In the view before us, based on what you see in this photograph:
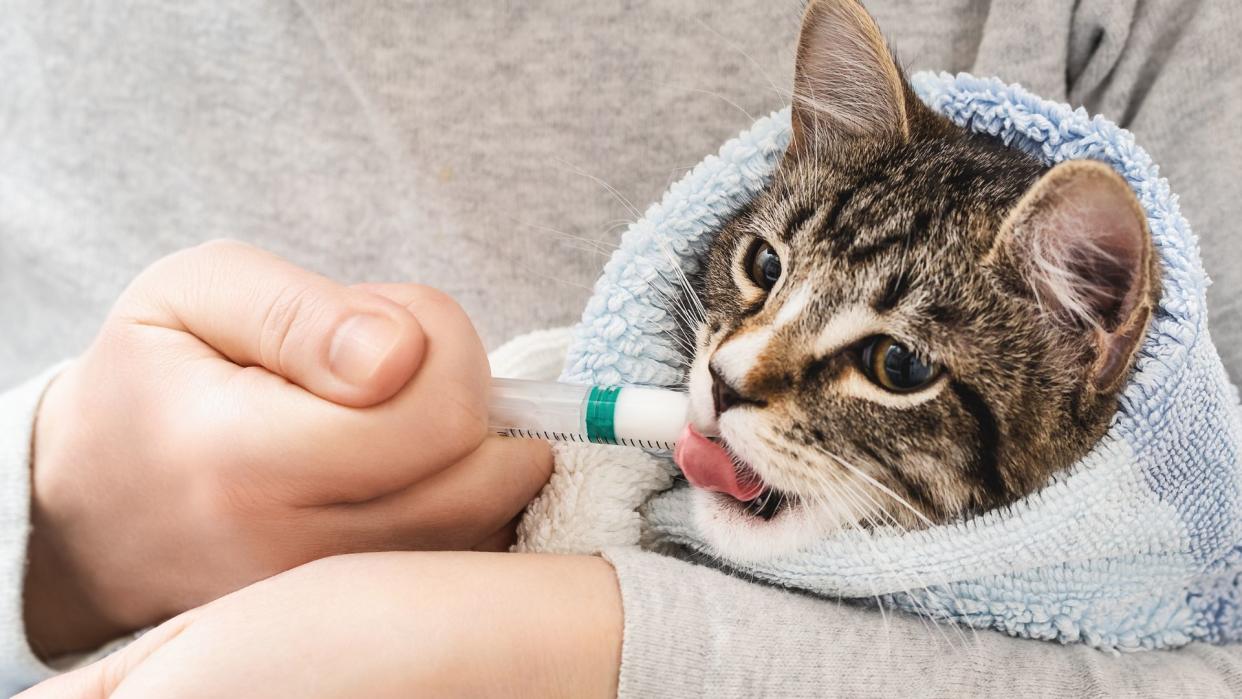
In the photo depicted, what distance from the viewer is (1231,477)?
0.70m

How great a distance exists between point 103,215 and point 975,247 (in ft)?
3.84

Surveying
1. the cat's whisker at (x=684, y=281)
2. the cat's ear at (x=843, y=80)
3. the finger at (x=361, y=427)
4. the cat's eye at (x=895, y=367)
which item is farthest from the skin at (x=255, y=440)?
the cat's ear at (x=843, y=80)

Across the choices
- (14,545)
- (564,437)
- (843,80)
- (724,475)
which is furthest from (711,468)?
(14,545)

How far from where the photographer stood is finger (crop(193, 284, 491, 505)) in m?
0.66

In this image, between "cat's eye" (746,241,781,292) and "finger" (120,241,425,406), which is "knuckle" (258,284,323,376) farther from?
"cat's eye" (746,241,781,292)

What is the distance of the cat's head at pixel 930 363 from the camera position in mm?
668

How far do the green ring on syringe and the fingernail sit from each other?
6.9 inches

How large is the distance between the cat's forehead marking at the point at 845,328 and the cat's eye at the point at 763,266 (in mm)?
98

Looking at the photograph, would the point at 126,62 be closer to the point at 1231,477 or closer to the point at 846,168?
the point at 846,168

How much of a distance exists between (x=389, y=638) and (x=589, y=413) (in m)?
0.24

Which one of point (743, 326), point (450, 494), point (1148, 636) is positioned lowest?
point (1148, 636)

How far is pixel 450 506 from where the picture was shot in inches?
28.8

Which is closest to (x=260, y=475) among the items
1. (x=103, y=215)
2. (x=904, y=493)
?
(x=904, y=493)

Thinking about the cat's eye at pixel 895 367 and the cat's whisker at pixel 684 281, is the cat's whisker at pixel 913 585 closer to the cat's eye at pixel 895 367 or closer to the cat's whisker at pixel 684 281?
the cat's eye at pixel 895 367
